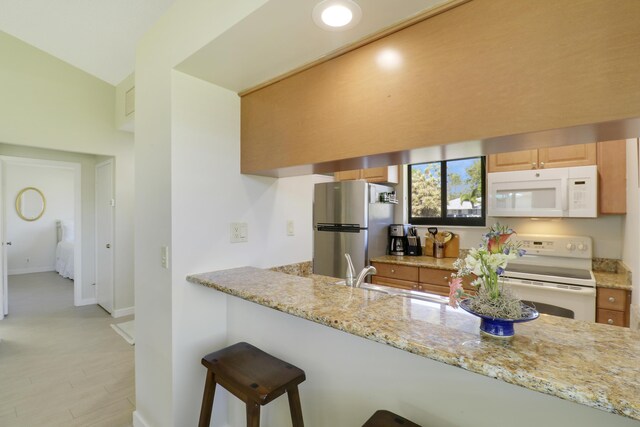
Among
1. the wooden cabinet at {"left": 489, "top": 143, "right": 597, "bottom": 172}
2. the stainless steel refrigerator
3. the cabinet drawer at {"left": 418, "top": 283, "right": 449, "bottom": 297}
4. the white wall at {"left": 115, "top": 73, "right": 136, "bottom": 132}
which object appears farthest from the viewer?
the white wall at {"left": 115, "top": 73, "right": 136, "bottom": 132}

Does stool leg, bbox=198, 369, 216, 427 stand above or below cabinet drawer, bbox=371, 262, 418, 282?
below

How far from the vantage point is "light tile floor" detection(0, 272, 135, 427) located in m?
2.09

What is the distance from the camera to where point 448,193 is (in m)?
3.61

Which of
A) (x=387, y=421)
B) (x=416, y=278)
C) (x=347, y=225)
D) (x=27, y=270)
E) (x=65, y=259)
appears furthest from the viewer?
(x=27, y=270)

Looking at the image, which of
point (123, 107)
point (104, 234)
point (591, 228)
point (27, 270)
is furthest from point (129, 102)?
point (27, 270)

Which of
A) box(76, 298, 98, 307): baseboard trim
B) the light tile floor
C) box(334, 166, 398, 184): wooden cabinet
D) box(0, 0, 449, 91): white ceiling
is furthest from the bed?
box(334, 166, 398, 184): wooden cabinet

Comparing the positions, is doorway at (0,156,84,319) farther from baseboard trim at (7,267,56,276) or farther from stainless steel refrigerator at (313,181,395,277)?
stainless steel refrigerator at (313,181,395,277)

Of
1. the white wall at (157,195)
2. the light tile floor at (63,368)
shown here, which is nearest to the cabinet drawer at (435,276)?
the white wall at (157,195)

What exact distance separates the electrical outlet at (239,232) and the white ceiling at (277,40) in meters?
0.85

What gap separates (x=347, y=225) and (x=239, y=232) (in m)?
1.64

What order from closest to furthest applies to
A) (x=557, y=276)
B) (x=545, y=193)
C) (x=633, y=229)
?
(x=633, y=229) < (x=557, y=276) < (x=545, y=193)

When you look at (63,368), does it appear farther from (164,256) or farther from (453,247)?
(453,247)

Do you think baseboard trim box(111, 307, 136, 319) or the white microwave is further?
baseboard trim box(111, 307, 136, 319)

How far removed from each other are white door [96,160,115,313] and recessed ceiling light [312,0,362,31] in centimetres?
414
